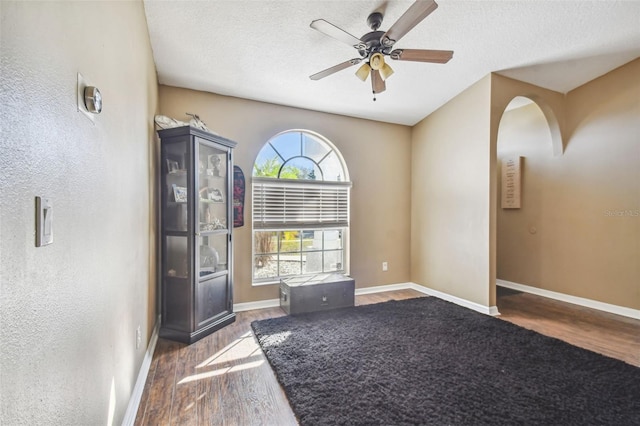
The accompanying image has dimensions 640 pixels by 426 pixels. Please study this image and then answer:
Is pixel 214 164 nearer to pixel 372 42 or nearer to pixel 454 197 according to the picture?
pixel 372 42

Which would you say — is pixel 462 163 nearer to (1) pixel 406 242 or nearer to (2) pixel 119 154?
(1) pixel 406 242

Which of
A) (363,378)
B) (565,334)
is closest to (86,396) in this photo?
(363,378)

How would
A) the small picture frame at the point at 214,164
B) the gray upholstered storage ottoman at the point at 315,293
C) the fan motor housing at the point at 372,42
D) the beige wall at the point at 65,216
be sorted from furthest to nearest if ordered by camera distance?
the gray upholstered storage ottoman at the point at 315,293 → the small picture frame at the point at 214,164 → the fan motor housing at the point at 372,42 → the beige wall at the point at 65,216

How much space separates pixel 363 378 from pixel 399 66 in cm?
303

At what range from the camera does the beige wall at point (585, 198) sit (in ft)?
11.3

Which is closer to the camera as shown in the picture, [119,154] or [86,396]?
[86,396]

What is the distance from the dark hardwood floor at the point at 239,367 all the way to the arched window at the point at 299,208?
752 millimetres

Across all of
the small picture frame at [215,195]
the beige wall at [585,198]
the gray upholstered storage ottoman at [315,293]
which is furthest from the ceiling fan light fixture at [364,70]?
the beige wall at [585,198]

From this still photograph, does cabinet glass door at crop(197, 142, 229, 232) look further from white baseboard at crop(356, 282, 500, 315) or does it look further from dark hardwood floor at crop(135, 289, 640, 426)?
white baseboard at crop(356, 282, 500, 315)

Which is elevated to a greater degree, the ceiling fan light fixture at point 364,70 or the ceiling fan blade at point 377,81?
the ceiling fan light fixture at point 364,70

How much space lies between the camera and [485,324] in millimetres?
3051

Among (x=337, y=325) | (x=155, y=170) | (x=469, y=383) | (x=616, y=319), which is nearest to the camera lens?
(x=469, y=383)

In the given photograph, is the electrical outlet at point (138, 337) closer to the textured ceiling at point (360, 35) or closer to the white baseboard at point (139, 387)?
the white baseboard at point (139, 387)

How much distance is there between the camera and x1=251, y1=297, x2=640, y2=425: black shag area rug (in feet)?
5.64
